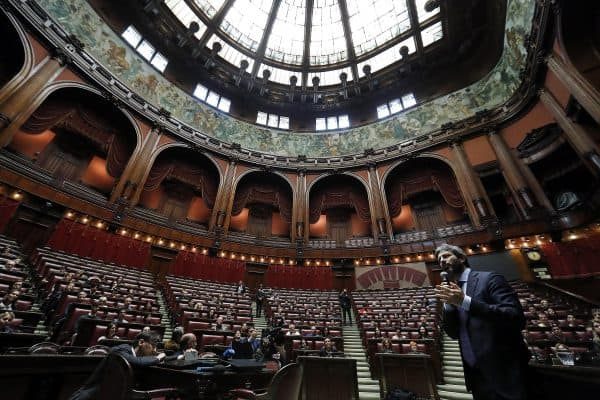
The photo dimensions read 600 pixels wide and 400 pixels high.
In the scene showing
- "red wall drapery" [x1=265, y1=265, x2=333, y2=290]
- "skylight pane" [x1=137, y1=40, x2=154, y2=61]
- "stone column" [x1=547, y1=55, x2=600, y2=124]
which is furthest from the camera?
"skylight pane" [x1=137, y1=40, x2=154, y2=61]

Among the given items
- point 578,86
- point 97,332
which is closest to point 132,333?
point 97,332

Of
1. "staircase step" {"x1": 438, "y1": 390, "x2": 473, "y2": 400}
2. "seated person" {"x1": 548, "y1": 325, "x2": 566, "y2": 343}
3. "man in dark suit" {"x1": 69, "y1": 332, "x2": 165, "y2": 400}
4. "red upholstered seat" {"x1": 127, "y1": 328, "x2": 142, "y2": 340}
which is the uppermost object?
"seated person" {"x1": 548, "y1": 325, "x2": 566, "y2": 343}

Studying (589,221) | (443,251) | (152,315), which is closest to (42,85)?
(152,315)

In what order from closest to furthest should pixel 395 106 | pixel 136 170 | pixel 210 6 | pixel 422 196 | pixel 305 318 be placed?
1. pixel 305 318
2. pixel 136 170
3. pixel 210 6
4. pixel 422 196
5. pixel 395 106

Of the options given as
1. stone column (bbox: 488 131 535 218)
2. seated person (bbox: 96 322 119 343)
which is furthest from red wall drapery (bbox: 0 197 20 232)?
stone column (bbox: 488 131 535 218)

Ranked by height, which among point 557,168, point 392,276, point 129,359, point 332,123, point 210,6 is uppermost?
point 210,6

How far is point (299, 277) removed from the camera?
1527 cm

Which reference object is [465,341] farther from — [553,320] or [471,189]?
[471,189]

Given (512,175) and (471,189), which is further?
(471,189)

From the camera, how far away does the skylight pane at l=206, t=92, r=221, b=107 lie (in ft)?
61.3

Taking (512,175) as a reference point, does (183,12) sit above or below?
above

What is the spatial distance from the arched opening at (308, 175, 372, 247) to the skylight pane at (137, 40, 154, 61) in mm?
13579

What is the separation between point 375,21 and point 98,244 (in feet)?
72.2

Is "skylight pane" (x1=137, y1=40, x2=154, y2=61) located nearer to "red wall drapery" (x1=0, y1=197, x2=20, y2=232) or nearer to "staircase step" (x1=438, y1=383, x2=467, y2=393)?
"red wall drapery" (x1=0, y1=197, x2=20, y2=232)
